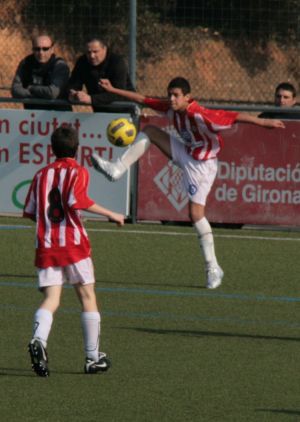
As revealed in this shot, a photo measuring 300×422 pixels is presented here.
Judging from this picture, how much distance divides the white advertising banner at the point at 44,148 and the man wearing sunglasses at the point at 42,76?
9.0 inches

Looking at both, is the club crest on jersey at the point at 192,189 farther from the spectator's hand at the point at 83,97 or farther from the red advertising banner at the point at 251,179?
the spectator's hand at the point at 83,97

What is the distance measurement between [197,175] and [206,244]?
664 millimetres

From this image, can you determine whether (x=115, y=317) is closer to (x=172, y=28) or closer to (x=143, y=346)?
(x=143, y=346)

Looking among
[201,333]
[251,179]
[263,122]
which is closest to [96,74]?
[251,179]

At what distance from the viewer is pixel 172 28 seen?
1491 inches

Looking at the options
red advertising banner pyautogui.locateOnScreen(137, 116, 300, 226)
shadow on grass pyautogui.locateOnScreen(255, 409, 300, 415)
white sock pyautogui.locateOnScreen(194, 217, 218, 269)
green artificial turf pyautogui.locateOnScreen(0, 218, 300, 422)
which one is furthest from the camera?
red advertising banner pyautogui.locateOnScreen(137, 116, 300, 226)

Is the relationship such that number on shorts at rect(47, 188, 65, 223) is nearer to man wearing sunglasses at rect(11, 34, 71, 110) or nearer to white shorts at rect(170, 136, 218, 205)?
white shorts at rect(170, 136, 218, 205)

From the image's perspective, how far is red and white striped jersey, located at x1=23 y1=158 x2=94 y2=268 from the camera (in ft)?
28.4

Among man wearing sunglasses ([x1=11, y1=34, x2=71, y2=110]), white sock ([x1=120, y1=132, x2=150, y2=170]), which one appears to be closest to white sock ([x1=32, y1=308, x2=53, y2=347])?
white sock ([x1=120, y1=132, x2=150, y2=170])

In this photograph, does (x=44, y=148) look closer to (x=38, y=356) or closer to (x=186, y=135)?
(x=186, y=135)

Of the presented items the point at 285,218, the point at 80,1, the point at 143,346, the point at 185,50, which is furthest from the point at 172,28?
the point at 143,346

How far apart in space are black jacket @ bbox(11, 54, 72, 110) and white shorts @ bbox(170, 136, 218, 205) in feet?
11.1

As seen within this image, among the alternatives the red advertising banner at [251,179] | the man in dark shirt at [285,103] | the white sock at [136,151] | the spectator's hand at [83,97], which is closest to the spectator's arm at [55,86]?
the spectator's hand at [83,97]

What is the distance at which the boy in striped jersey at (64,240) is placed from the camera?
340 inches
